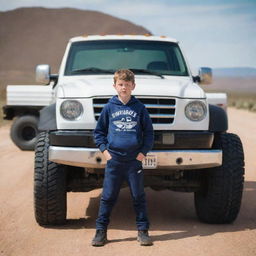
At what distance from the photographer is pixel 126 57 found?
23.5 ft

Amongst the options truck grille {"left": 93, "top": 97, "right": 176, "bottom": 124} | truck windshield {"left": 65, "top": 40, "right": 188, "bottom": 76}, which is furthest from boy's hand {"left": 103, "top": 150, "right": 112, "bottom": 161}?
truck windshield {"left": 65, "top": 40, "right": 188, "bottom": 76}

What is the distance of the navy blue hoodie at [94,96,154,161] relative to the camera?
16.5 feet

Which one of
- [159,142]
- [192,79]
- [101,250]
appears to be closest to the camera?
[101,250]

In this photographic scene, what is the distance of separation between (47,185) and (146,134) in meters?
1.18

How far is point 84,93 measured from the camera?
563cm

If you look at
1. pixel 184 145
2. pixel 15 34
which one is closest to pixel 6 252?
pixel 184 145

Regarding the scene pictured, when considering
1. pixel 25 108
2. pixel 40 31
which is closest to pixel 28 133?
pixel 25 108

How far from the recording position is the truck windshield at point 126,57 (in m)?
7.07

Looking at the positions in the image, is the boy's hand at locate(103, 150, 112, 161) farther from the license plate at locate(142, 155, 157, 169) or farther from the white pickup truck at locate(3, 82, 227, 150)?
the white pickup truck at locate(3, 82, 227, 150)

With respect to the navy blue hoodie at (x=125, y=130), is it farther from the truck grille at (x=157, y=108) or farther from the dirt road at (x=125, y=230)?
the dirt road at (x=125, y=230)

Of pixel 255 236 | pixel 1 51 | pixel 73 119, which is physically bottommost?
pixel 1 51

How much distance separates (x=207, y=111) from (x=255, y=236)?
1.25m

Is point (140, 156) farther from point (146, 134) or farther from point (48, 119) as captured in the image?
A: point (48, 119)

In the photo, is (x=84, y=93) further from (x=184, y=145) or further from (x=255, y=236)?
(x=255, y=236)
